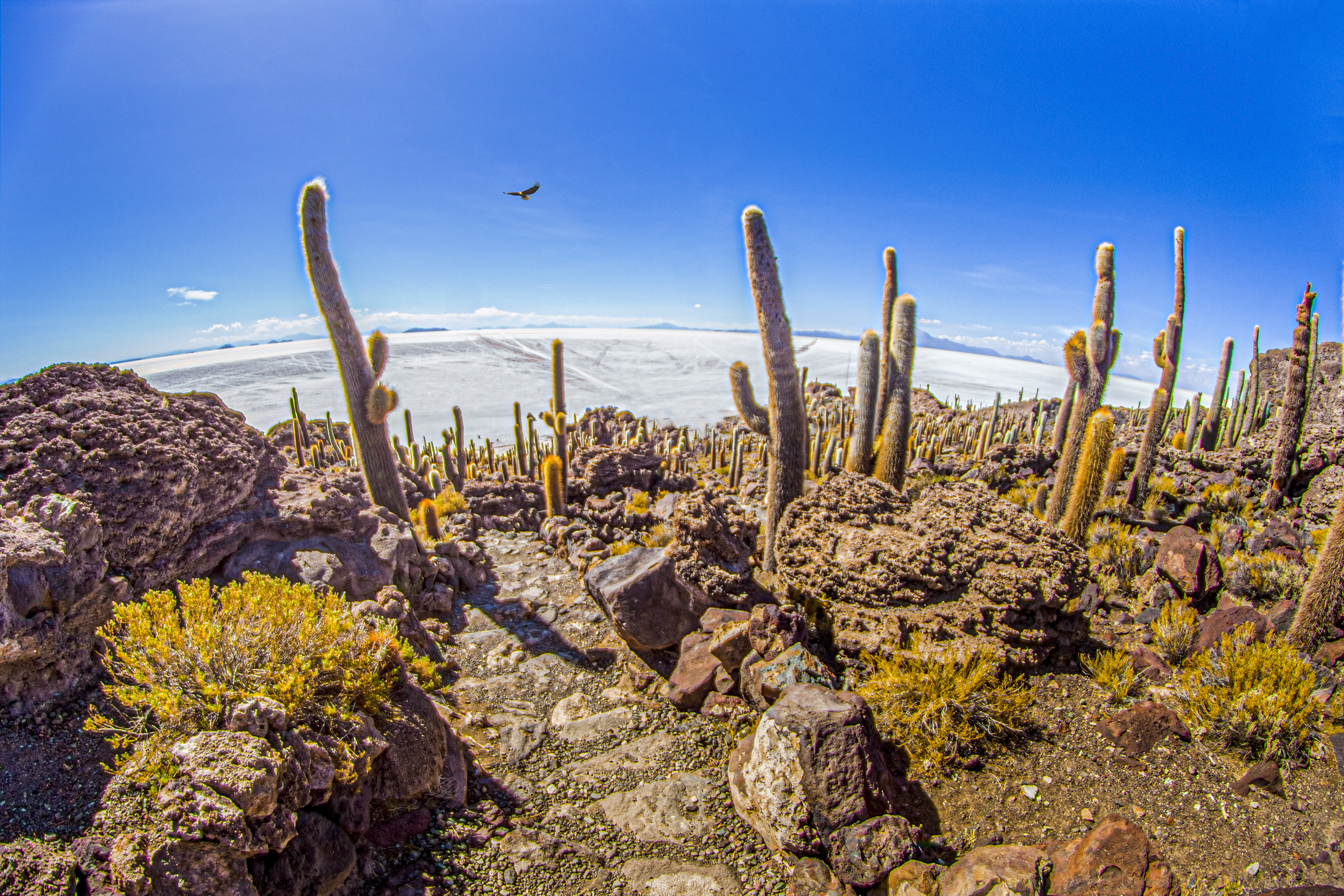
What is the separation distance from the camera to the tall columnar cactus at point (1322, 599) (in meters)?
4.47

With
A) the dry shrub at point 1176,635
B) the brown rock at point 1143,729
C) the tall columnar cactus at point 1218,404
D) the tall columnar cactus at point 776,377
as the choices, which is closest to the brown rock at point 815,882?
the brown rock at point 1143,729

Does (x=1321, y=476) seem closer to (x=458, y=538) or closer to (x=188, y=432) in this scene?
(x=458, y=538)

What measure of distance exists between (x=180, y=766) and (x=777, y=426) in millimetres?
5781

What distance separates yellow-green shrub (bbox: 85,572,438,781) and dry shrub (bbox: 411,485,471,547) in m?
4.23

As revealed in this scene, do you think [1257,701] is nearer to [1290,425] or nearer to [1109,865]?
[1109,865]

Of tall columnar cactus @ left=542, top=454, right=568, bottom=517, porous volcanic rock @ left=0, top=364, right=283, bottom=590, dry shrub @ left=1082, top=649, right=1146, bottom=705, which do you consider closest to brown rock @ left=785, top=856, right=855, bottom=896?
dry shrub @ left=1082, top=649, right=1146, bottom=705

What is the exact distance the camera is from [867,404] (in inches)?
361

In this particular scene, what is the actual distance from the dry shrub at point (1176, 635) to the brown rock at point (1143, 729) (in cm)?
92

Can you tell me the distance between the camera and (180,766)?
2.64 metres

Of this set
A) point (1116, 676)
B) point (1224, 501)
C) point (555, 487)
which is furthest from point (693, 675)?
point (1224, 501)

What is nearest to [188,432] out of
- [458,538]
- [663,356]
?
[458,538]

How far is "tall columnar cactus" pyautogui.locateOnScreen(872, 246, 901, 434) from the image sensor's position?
9.38 m

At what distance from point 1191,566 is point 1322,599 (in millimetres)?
963

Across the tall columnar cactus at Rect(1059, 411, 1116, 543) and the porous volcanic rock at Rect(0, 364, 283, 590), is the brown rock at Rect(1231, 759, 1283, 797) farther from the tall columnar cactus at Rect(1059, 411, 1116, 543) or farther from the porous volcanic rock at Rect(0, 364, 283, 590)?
the porous volcanic rock at Rect(0, 364, 283, 590)
